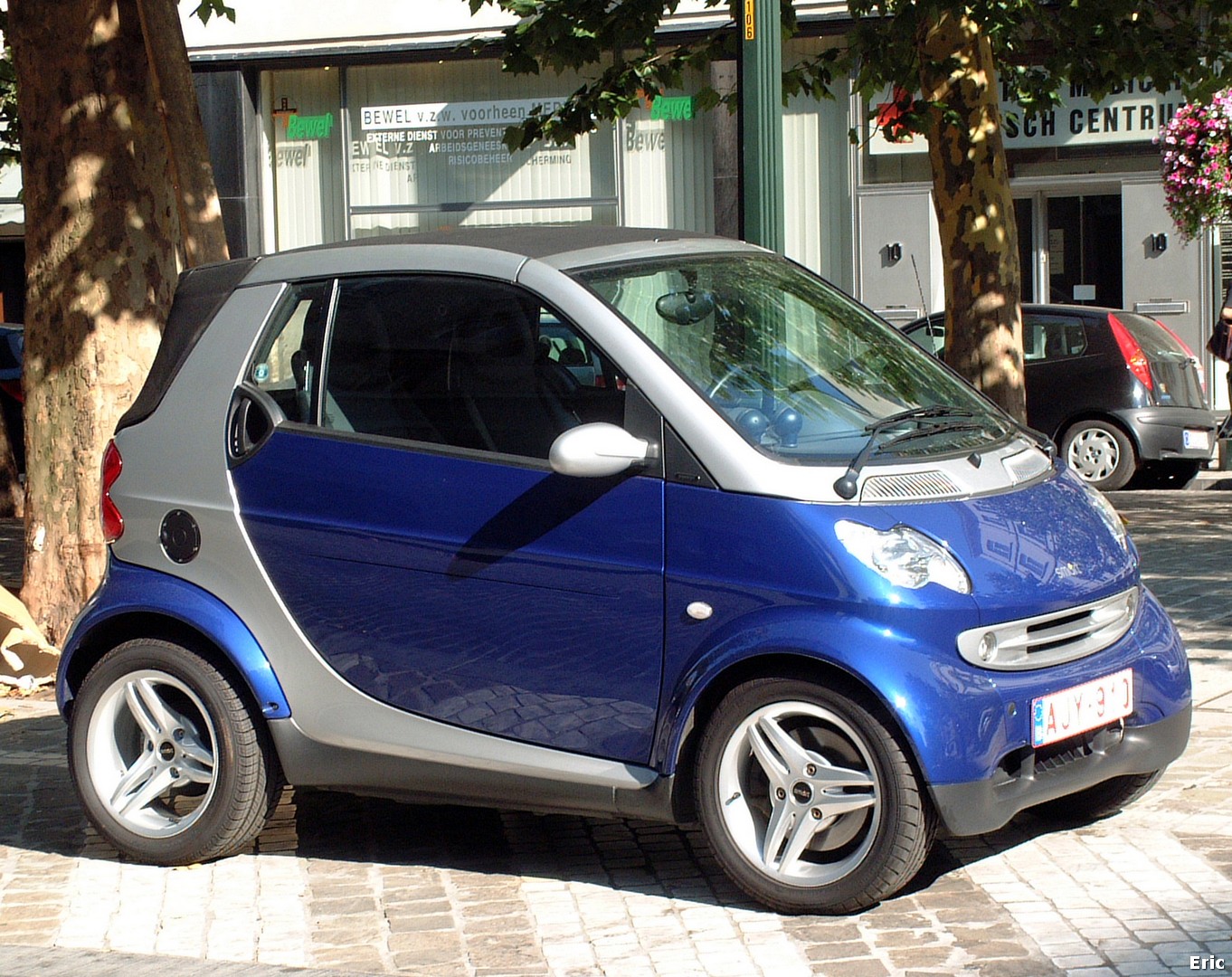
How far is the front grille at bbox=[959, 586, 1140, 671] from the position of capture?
14.7ft

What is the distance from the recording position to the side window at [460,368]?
16.0 ft

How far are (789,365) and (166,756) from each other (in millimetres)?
2141

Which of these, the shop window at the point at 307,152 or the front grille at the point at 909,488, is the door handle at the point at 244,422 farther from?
the shop window at the point at 307,152

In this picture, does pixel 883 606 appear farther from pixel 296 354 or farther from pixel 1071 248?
pixel 1071 248

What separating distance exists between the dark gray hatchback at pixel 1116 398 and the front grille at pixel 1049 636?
9.94m

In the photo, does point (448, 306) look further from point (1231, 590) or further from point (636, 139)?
point (636, 139)

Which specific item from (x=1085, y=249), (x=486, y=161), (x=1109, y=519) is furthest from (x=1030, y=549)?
(x=486, y=161)

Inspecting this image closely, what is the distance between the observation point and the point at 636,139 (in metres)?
21.1

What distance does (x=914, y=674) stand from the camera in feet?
14.4

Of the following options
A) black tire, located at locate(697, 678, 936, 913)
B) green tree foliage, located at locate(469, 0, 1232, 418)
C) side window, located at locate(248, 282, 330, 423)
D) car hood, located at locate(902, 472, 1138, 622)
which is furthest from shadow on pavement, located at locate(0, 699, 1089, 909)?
green tree foliage, located at locate(469, 0, 1232, 418)

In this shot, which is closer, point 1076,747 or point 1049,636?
point 1049,636

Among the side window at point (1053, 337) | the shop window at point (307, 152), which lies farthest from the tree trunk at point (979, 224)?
the shop window at point (307, 152)

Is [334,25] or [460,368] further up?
[334,25]

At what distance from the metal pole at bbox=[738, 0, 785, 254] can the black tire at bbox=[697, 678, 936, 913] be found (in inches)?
122
